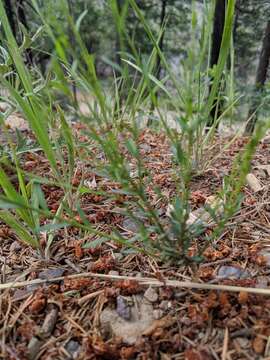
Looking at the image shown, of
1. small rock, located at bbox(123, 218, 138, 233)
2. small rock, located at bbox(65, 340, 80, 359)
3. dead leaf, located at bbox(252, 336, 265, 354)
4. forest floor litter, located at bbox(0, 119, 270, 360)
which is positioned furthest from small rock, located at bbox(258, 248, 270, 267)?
small rock, located at bbox(65, 340, 80, 359)

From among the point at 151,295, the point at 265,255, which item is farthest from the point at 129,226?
the point at 265,255

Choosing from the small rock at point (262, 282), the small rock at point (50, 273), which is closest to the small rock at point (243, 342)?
the small rock at point (262, 282)

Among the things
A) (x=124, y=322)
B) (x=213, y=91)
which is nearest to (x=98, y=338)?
(x=124, y=322)

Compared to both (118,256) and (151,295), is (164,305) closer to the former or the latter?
(151,295)

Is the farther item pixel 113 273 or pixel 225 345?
pixel 113 273

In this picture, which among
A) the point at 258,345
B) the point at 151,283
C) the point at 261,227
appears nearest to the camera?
the point at 258,345

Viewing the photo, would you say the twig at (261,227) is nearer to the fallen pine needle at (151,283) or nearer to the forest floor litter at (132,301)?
the forest floor litter at (132,301)

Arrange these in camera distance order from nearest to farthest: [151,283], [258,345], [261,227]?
[258,345]
[151,283]
[261,227]

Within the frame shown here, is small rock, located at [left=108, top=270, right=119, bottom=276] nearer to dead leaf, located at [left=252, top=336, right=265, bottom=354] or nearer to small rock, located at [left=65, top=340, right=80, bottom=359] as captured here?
small rock, located at [left=65, top=340, right=80, bottom=359]
